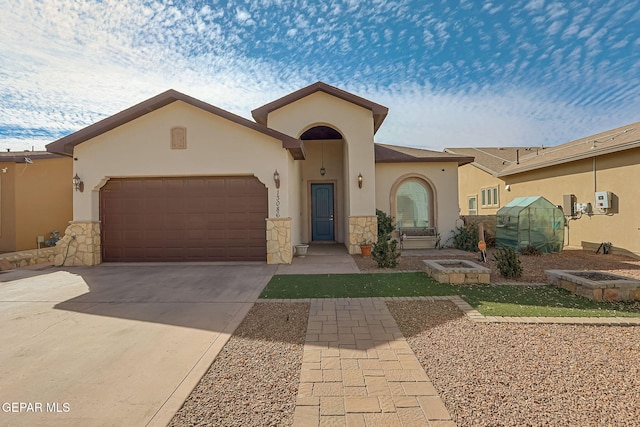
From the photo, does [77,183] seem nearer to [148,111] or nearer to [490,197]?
[148,111]

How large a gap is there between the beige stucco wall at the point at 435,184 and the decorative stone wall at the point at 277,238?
5.14 metres

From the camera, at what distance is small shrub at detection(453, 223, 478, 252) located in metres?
11.6

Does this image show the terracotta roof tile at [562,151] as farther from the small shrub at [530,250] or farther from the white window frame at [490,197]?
the small shrub at [530,250]

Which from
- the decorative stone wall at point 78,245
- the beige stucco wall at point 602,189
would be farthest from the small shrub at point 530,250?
the decorative stone wall at point 78,245

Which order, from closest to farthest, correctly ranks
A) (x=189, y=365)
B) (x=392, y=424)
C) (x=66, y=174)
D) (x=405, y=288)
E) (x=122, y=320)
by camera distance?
(x=392, y=424)
(x=189, y=365)
(x=122, y=320)
(x=405, y=288)
(x=66, y=174)

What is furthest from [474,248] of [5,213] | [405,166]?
[5,213]

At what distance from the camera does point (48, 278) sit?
24.3 feet

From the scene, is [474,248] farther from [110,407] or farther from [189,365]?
[110,407]

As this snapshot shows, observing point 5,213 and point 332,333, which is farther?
point 5,213

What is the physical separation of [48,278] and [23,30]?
6.29 m

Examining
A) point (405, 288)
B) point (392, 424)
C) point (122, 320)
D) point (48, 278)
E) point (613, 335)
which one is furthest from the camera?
point (48, 278)

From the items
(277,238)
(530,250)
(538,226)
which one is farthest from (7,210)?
(538,226)

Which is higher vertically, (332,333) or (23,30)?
(23,30)

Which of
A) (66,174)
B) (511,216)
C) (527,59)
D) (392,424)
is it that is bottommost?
(392,424)
